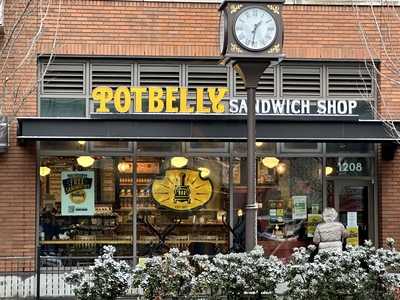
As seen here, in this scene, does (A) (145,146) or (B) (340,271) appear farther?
(A) (145,146)

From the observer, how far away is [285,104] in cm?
1369

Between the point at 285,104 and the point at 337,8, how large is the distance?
226cm

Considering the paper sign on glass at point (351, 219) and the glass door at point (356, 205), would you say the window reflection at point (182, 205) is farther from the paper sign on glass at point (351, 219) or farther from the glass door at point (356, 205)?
the paper sign on glass at point (351, 219)

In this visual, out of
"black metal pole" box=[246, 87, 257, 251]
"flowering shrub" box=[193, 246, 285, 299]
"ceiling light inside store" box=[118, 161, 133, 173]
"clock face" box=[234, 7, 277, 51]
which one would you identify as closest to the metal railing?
"ceiling light inside store" box=[118, 161, 133, 173]

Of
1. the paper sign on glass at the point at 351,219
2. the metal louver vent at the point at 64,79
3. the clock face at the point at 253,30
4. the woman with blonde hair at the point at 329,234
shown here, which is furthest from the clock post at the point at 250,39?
the paper sign on glass at the point at 351,219

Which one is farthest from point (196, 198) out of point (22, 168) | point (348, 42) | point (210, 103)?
point (348, 42)

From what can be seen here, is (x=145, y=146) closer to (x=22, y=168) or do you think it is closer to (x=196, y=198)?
(x=196, y=198)

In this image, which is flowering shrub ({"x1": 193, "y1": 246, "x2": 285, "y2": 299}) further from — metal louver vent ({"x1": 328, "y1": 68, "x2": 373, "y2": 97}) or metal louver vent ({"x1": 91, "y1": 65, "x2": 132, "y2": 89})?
metal louver vent ({"x1": 328, "y1": 68, "x2": 373, "y2": 97})

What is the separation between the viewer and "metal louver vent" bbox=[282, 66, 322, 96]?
13969mm

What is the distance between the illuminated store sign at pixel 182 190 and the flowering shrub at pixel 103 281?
4.57m

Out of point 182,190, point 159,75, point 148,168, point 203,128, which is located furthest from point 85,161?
point 203,128

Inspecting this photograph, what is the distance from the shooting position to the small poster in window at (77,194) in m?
13.4

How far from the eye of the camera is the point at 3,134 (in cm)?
1281

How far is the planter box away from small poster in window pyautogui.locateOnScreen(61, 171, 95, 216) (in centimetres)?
122
